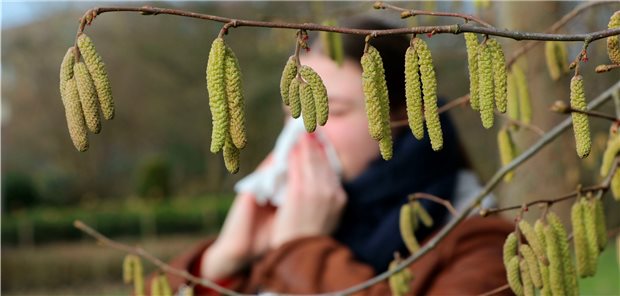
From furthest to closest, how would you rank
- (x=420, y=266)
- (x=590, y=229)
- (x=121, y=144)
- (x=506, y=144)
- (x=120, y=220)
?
1. (x=121, y=144)
2. (x=120, y=220)
3. (x=420, y=266)
4. (x=506, y=144)
5. (x=590, y=229)

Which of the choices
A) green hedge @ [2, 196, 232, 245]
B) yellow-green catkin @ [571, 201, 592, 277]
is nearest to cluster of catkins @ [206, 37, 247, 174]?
Result: yellow-green catkin @ [571, 201, 592, 277]

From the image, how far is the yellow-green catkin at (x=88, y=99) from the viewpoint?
1.00 metres

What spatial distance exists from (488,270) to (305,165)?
574 millimetres

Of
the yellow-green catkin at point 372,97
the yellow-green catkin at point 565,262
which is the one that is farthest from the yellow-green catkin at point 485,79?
the yellow-green catkin at point 565,262

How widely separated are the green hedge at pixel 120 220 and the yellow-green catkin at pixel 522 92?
13787 mm

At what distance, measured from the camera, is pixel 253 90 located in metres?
17.1

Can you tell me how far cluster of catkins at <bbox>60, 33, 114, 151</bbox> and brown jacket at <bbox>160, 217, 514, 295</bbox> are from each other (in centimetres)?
117

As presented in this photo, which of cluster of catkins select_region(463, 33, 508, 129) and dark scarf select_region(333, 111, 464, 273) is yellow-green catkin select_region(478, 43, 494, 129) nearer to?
cluster of catkins select_region(463, 33, 508, 129)

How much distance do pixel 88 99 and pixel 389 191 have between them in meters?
1.41

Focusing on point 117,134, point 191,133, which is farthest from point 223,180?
point 117,134

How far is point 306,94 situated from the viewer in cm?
102

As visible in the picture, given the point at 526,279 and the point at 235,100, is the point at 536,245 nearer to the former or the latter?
the point at 526,279

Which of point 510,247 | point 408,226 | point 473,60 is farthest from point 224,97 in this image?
point 408,226

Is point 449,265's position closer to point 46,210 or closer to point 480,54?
point 480,54
